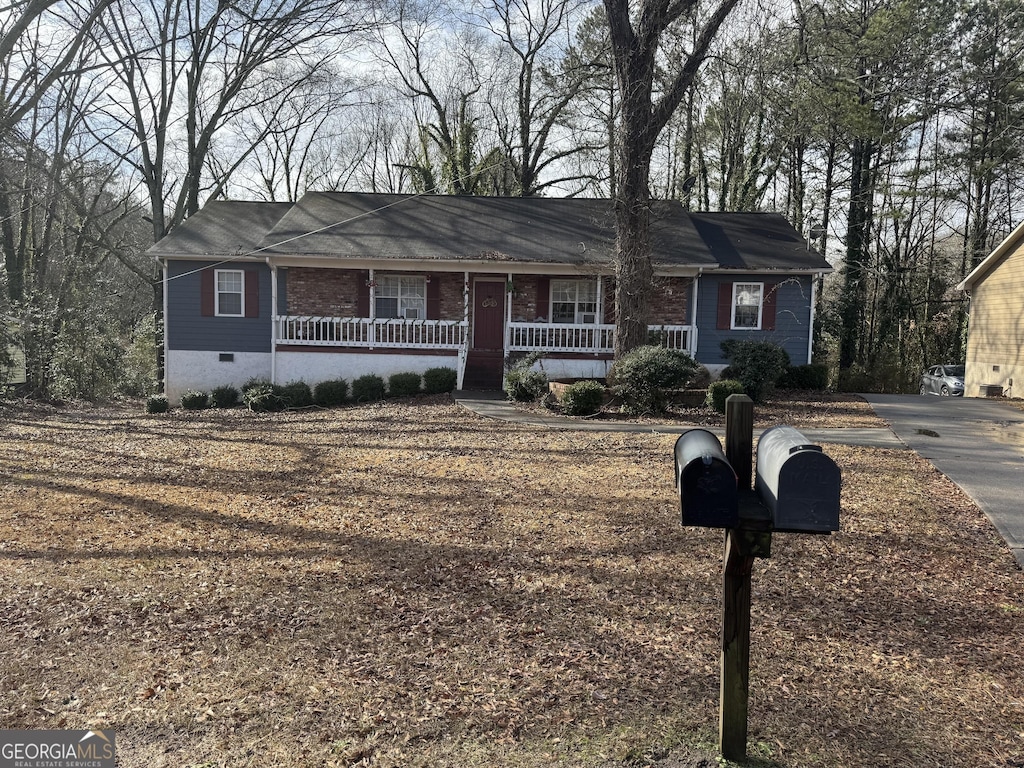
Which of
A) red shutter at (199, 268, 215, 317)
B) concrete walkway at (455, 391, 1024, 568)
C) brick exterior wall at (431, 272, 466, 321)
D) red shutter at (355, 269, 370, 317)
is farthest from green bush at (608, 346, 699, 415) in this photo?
red shutter at (199, 268, 215, 317)

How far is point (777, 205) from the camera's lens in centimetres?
2886

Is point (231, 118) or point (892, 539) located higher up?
point (231, 118)

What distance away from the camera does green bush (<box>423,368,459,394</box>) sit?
1552 centimetres

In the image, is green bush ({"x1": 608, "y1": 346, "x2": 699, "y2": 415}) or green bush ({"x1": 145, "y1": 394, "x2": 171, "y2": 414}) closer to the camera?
green bush ({"x1": 608, "y1": 346, "x2": 699, "y2": 415})

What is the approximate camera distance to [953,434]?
1045 cm

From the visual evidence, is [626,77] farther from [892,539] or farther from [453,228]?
[892,539]

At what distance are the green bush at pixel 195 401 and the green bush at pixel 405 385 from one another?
172 inches

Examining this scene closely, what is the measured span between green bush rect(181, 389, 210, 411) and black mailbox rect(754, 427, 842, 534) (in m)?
15.7

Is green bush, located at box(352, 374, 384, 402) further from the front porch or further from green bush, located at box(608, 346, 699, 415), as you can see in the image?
green bush, located at box(608, 346, 699, 415)

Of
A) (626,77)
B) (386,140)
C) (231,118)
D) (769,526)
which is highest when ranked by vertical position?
(386,140)

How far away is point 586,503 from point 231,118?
22.8 meters

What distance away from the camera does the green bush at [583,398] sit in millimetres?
11945

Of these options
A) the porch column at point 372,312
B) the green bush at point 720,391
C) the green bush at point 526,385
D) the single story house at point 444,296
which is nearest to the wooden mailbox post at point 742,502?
the green bush at point 720,391

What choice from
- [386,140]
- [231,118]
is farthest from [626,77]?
[386,140]
